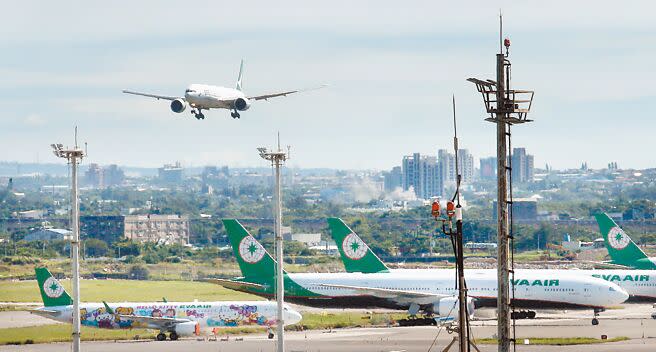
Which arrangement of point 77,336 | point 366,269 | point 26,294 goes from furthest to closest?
point 26,294 → point 366,269 → point 77,336

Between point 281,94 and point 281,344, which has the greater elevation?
point 281,94

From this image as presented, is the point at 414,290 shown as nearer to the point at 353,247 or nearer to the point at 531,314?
the point at 531,314

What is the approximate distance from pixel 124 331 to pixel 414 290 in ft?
65.6

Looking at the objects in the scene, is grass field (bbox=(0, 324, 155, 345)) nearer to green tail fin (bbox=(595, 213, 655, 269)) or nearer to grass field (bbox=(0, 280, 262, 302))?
grass field (bbox=(0, 280, 262, 302))

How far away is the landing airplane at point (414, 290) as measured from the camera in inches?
4058

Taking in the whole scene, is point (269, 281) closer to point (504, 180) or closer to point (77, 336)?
point (77, 336)

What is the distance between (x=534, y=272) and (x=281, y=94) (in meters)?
21.8

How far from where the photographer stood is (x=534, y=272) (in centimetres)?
10594

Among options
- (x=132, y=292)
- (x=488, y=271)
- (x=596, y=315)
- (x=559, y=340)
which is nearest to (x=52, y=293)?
(x=559, y=340)

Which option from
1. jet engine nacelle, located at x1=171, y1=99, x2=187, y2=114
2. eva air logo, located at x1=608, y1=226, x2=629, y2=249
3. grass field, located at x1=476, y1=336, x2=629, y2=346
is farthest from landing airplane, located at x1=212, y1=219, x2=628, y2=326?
eva air logo, located at x1=608, y1=226, x2=629, y2=249

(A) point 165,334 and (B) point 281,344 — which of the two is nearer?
(B) point 281,344

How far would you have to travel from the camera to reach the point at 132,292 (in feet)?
439

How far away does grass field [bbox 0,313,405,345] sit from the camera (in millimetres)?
95438

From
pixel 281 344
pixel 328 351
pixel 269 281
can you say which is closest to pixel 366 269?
pixel 269 281
